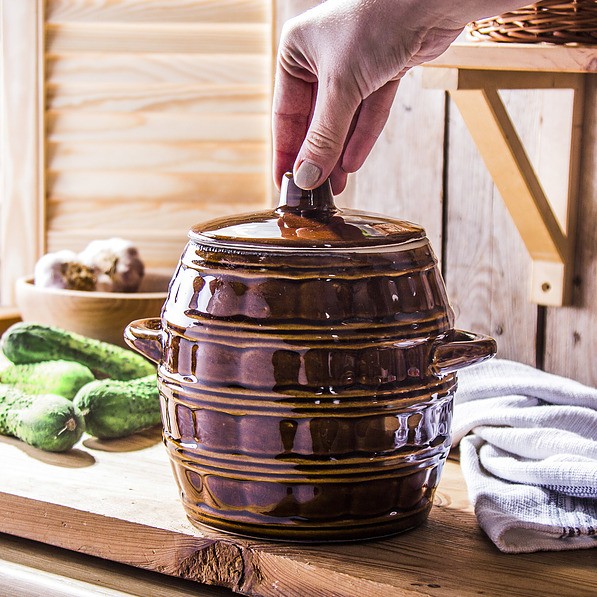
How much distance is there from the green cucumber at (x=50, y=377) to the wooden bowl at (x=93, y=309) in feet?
0.46

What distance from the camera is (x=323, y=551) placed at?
77 cm

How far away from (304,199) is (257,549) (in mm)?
286

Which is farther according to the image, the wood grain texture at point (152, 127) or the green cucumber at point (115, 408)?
the wood grain texture at point (152, 127)

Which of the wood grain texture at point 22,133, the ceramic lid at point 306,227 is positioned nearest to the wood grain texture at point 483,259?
the ceramic lid at point 306,227

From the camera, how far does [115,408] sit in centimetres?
106

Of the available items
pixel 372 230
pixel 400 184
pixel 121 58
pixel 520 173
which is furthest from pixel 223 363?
pixel 121 58

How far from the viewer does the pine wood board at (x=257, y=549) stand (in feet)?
2.41

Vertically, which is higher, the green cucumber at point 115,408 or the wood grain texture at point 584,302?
the wood grain texture at point 584,302

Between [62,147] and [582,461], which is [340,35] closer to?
[582,461]

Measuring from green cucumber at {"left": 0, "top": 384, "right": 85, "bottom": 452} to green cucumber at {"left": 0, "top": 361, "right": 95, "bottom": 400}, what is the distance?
0.07 m

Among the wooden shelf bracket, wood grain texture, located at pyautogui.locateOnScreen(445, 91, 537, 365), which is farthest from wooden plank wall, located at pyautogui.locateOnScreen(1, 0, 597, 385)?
the wooden shelf bracket

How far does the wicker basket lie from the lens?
3.14ft

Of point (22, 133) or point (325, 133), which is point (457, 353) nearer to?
Answer: point (325, 133)

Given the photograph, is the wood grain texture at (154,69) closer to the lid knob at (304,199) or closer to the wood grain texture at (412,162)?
the wood grain texture at (412,162)
